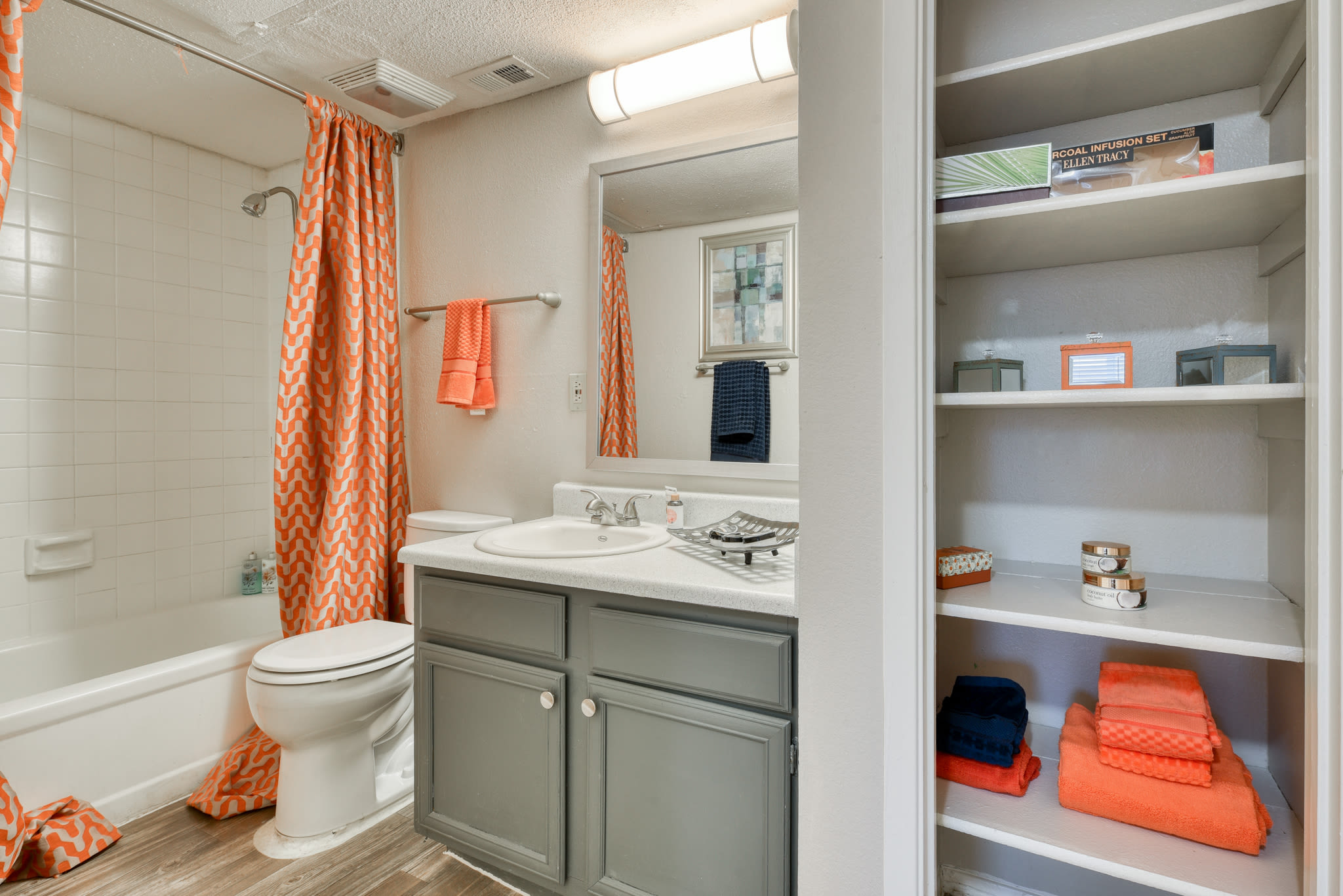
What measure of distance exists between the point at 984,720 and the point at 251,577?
2992 mm

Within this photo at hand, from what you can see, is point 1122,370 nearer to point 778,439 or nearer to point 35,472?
point 778,439

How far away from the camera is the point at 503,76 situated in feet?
7.14

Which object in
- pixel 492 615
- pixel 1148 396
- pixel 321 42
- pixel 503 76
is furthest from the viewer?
pixel 503 76

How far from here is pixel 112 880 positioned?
5.44ft

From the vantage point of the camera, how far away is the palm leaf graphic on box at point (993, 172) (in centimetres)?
102

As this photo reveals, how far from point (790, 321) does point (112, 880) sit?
7.15ft

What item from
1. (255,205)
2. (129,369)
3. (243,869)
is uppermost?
(255,205)

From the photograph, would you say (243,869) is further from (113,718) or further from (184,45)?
(184,45)

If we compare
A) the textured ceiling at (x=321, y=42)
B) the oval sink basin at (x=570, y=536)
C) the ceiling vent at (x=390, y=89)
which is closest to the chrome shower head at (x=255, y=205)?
the textured ceiling at (x=321, y=42)

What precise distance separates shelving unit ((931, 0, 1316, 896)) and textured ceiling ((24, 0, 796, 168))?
1014 millimetres

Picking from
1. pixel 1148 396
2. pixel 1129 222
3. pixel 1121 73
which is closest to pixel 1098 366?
pixel 1148 396

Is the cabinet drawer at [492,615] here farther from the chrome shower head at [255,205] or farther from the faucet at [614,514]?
the chrome shower head at [255,205]

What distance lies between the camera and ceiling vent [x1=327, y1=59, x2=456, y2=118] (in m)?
2.14
